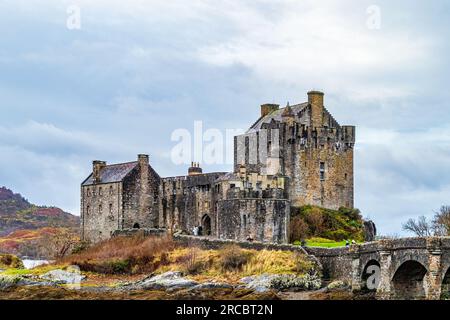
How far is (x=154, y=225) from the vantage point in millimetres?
87938

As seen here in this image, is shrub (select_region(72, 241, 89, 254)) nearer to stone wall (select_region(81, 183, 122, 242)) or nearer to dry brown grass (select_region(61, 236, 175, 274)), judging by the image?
stone wall (select_region(81, 183, 122, 242))

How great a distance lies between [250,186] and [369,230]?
9.43 metres

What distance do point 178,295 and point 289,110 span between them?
2190 centimetres

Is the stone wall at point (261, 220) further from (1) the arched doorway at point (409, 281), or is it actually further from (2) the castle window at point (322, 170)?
(1) the arched doorway at point (409, 281)

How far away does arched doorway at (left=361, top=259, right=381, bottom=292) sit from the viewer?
214ft

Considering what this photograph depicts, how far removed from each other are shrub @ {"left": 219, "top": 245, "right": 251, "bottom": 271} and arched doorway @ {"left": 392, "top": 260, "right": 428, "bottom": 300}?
1064cm

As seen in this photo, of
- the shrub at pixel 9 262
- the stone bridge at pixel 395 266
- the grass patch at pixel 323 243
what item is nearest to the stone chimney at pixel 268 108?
the grass patch at pixel 323 243

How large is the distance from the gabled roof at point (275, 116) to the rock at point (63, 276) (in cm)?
1695

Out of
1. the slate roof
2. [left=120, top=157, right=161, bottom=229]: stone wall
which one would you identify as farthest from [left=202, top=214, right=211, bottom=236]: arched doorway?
[left=120, top=157, right=161, bottom=229]: stone wall

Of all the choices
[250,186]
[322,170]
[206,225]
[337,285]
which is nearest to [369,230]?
[322,170]

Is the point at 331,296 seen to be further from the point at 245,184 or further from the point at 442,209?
the point at 442,209

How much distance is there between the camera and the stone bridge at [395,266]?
192 ft

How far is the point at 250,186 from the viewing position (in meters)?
76.9

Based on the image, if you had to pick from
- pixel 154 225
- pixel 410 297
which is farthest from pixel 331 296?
pixel 154 225
